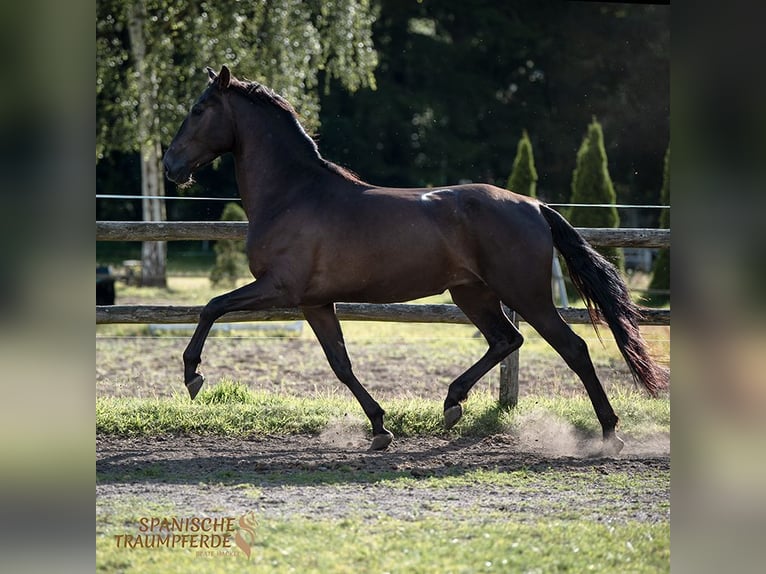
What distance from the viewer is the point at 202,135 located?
5.77m

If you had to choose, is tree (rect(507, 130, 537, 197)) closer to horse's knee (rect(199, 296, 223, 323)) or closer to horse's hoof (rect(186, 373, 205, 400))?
horse's knee (rect(199, 296, 223, 323))

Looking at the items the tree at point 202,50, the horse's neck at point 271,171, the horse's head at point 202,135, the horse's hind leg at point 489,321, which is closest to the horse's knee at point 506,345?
the horse's hind leg at point 489,321

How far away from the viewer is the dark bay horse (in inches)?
219

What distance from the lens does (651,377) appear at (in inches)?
221

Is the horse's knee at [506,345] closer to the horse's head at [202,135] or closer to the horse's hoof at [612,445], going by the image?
the horse's hoof at [612,445]

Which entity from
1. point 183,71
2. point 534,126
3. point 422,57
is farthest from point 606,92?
point 183,71

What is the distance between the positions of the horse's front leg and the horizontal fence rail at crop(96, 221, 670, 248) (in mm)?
1251

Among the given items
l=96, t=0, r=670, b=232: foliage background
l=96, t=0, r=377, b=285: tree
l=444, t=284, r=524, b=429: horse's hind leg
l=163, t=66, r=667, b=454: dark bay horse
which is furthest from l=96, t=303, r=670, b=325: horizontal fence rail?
l=96, t=0, r=670, b=232: foliage background

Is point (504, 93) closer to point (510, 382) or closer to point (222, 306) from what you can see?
point (510, 382)

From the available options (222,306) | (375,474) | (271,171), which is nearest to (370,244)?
(271,171)

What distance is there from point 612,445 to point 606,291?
1.02 m

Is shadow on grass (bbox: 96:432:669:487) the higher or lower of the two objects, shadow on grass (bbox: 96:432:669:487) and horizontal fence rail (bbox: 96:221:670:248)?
the lower
